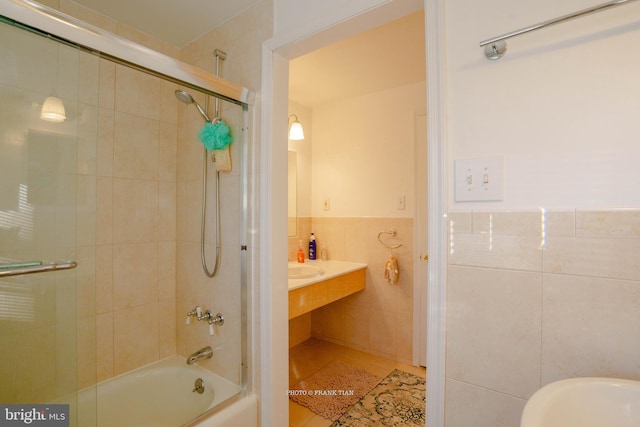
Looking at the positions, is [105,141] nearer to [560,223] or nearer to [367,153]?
[367,153]

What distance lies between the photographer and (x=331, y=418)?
183 centimetres

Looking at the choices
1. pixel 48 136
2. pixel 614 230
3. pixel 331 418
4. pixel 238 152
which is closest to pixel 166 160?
pixel 238 152

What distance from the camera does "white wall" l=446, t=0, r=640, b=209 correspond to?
72cm

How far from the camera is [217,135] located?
1.53 m

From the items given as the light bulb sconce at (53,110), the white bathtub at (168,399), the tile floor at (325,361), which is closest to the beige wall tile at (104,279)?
the white bathtub at (168,399)

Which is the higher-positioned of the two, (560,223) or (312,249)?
(560,223)

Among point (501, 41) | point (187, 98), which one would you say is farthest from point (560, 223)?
point (187, 98)

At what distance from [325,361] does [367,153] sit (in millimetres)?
1817

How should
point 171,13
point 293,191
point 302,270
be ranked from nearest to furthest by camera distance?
point 171,13, point 302,270, point 293,191

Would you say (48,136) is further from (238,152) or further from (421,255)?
(421,255)

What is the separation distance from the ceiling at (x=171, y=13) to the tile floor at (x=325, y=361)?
2.34 metres

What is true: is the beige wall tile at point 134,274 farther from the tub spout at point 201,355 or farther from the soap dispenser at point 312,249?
the soap dispenser at point 312,249

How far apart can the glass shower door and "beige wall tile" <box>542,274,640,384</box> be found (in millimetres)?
1621

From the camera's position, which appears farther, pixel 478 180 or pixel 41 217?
pixel 41 217
